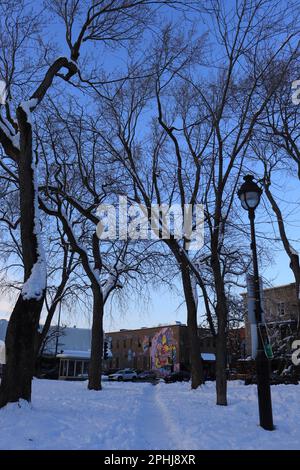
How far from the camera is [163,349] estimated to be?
276 ft

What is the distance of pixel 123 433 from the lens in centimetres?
828

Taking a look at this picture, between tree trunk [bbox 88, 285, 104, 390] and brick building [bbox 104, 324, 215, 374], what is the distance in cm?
5275

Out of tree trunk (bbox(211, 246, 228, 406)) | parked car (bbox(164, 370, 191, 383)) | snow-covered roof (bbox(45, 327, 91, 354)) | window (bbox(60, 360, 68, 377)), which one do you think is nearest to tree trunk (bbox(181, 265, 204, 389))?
tree trunk (bbox(211, 246, 228, 406))

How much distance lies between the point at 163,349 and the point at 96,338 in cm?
6533

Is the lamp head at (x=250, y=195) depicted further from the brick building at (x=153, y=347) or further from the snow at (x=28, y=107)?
the brick building at (x=153, y=347)

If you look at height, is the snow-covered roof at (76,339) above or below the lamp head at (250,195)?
below

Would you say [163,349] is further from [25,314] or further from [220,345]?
[25,314]

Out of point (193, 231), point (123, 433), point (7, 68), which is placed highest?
point (7, 68)

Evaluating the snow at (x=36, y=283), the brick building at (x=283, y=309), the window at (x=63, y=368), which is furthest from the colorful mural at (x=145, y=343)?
the snow at (x=36, y=283)

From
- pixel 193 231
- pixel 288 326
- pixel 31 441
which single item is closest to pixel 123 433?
pixel 31 441

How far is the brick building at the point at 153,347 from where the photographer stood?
8132cm

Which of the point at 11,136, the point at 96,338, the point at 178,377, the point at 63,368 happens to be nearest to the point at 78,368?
the point at 63,368
